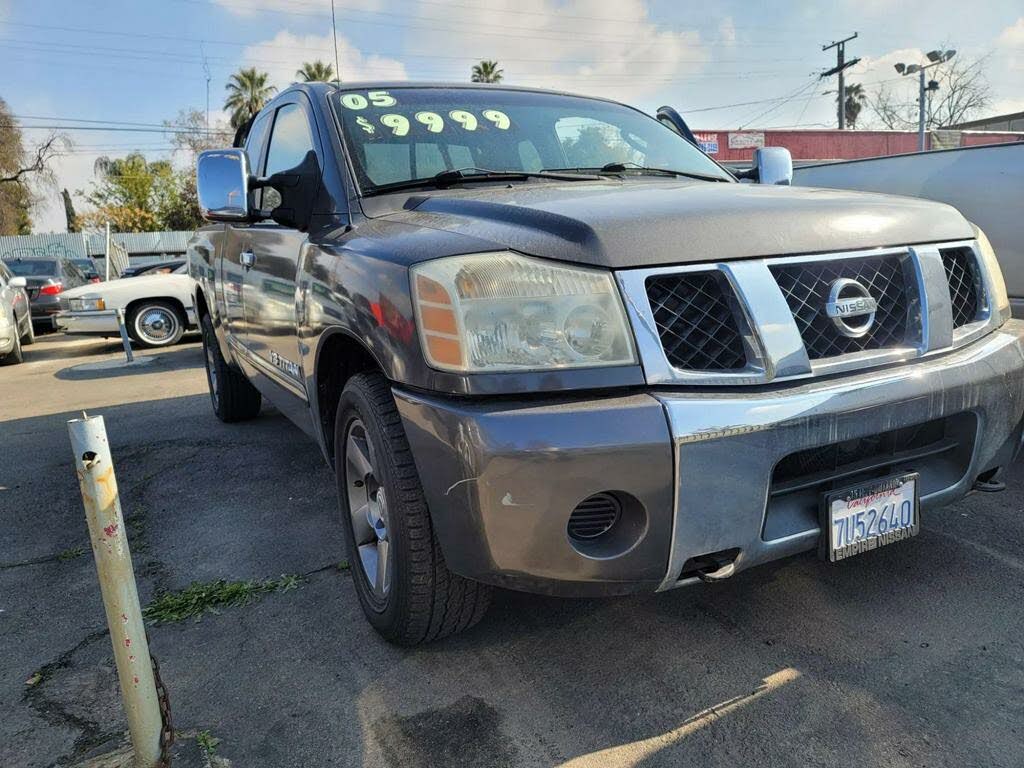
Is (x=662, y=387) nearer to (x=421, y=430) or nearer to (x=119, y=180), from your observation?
(x=421, y=430)

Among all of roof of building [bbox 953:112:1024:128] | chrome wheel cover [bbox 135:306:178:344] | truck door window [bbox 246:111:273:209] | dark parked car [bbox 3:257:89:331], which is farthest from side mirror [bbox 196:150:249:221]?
roof of building [bbox 953:112:1024:128]

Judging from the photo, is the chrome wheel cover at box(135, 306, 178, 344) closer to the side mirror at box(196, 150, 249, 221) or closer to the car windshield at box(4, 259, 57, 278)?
the car windshield at box(4, 259, 57, 278)

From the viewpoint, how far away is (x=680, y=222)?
6.80ft

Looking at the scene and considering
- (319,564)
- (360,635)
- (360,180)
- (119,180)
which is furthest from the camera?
(119,180)

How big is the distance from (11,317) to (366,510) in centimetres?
991

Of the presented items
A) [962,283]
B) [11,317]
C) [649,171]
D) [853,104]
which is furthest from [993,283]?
[853,104]

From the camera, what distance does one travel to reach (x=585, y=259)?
1960 mm

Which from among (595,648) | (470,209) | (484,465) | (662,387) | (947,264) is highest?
(470,209)

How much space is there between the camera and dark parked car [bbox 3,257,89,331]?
14000mm

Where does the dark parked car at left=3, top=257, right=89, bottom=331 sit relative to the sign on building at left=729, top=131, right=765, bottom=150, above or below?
below

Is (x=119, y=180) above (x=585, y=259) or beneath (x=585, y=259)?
above

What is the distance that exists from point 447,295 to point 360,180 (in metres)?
1.13

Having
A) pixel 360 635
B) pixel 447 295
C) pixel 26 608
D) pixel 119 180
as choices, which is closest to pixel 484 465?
pixel 447 295

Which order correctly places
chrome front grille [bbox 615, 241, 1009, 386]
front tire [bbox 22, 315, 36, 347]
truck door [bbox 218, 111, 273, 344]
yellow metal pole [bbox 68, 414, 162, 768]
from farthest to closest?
front tire [bbox 22, 315, 36, 347] < truck door [bbox 218, 111, 273, 344] < chrome front grille [bbox 615, 241, 1009, 386] < yellow metal pole [bbox 68, 414, 162, 768]
